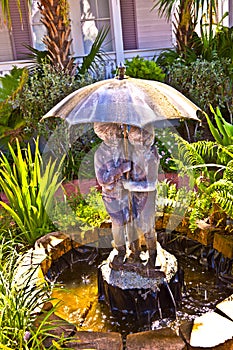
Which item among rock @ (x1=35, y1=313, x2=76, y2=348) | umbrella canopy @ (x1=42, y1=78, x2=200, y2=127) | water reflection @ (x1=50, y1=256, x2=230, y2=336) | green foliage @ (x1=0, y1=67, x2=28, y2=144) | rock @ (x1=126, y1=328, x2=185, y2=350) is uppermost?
umbrella canopy @ (x1=42, y1=78, x2=200, y2=127)

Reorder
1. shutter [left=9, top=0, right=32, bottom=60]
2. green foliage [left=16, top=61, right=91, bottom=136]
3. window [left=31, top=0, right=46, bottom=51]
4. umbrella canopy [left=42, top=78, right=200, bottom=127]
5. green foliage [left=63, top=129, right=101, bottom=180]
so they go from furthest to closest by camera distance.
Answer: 1. window [left=31, top=0, right=46, bottom=51]
2. shutter [left=9, top=0, right=32, bottom=60]
3. green foliage [left=16, top=61, right=91, bottom=136]
4. green foliage [left=63, top=129, right=101, bottom=180]
5. umbrella canopy [left=42, top=78, right=200, bottom=127]

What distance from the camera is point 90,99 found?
8.37ft

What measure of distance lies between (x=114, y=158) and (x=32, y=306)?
1.09 metres

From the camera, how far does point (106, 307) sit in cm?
304

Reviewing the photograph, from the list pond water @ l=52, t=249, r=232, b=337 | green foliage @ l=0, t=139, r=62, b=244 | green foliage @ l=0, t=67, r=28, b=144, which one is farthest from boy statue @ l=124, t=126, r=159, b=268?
green foliage @ l=0, t=67, r=28, b=144

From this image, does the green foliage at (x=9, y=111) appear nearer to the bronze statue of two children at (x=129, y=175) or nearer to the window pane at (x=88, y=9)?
the window pane at (x=88, y=9)

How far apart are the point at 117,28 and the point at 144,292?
615cm

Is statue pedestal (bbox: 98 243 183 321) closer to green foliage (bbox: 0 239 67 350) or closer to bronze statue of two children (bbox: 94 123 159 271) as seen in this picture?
bronze statue of two children (bbox: 94 123 159 271)

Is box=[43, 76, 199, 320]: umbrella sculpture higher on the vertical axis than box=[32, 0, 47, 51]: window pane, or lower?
lower

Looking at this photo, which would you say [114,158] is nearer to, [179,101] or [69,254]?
[179,101]

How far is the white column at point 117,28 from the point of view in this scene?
7.65 metres

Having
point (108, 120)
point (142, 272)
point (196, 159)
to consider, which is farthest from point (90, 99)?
point (196, 159)

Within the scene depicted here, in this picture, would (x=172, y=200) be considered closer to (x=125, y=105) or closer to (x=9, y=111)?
(x=125, y=105)

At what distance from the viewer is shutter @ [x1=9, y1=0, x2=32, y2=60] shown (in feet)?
25.6
